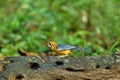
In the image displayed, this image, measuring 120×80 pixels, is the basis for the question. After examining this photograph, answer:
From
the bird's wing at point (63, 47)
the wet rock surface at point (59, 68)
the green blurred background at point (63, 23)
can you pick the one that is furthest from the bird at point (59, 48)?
the green blurred background at point (63, 23)

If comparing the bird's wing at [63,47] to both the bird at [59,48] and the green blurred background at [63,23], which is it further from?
the green blurred background at [63,23]

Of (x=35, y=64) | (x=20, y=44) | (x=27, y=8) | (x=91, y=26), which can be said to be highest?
(x=27, y=8)

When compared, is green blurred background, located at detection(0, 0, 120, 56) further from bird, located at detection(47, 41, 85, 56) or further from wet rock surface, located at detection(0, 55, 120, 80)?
wet rock surface, located at detection(0, 55, 120, 80)

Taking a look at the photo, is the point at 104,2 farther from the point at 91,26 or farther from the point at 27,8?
the point at 27,8

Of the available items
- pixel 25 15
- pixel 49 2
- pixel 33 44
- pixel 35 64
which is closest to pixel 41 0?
pixel 49 2

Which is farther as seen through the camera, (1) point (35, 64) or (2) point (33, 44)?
(2) point (33, 44)

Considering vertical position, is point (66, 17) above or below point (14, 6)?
below


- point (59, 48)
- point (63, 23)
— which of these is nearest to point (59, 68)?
point (59, 48)
